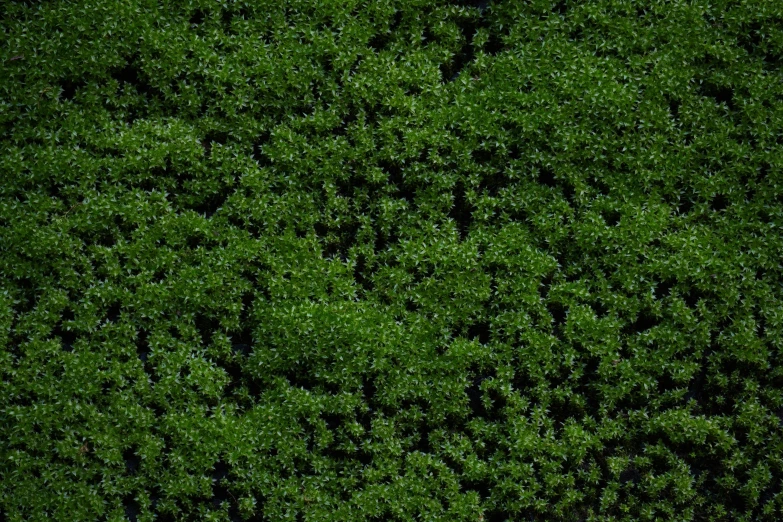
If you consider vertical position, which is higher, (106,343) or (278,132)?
(278,132)

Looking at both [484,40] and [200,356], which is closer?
[200,356]

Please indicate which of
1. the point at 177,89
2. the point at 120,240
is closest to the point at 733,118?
the point at 177,89

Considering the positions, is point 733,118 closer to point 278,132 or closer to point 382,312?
point 382,312

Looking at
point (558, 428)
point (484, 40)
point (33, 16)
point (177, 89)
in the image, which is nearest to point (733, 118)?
point (484, 40)

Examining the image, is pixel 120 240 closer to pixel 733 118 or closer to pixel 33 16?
pixel 33 16

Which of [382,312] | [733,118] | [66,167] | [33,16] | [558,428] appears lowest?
[558,428]

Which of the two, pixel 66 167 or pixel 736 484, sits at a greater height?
pixel 66 167
